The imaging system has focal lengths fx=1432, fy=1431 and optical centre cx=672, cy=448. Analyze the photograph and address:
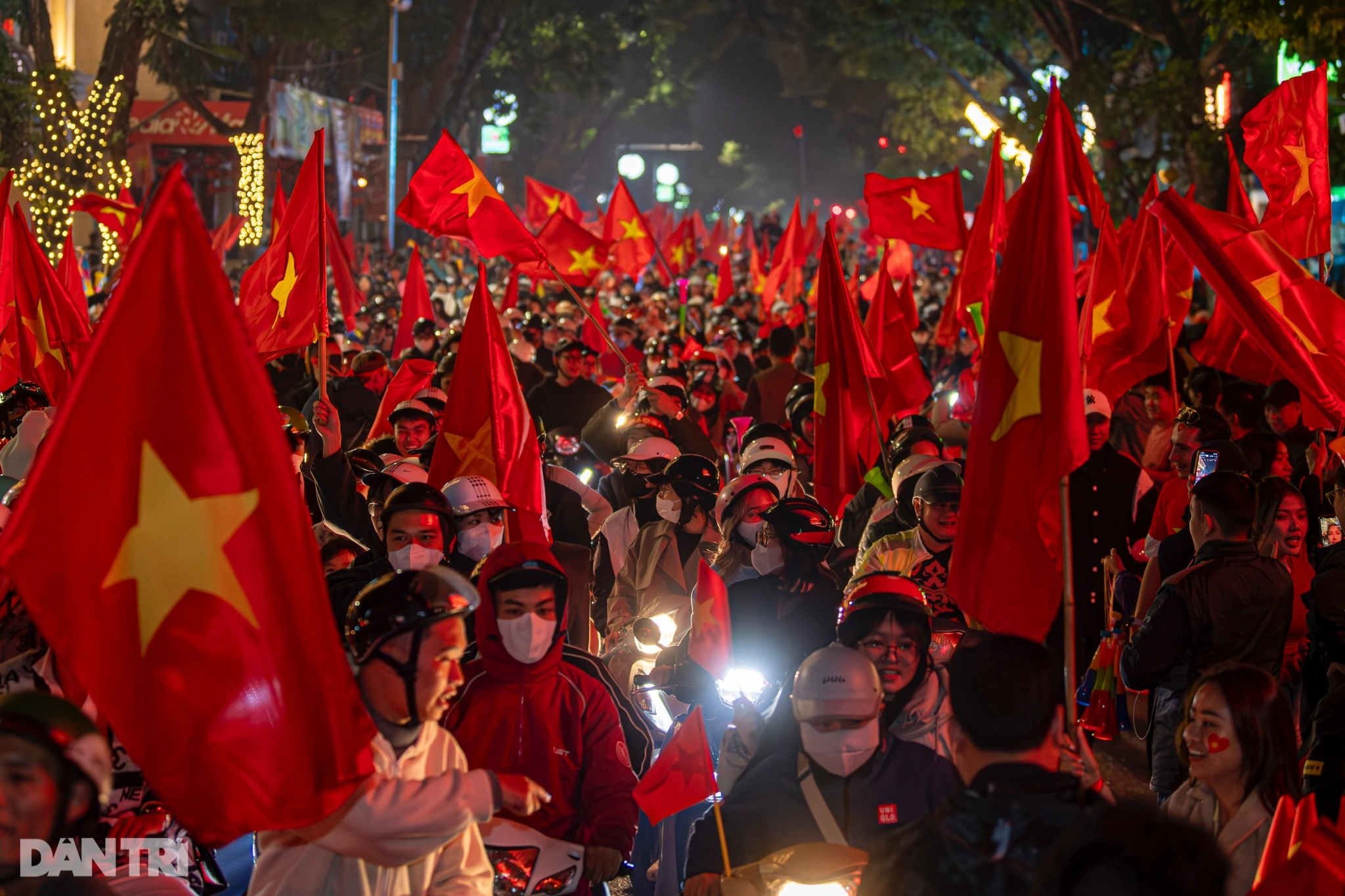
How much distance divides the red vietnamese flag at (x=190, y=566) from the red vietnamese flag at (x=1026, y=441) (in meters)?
2.14

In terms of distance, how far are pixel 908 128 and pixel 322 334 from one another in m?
52.0

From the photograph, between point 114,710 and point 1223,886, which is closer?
point 1223,886

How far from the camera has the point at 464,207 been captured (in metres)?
10.8

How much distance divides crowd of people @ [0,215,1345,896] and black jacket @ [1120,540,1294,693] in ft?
0.04

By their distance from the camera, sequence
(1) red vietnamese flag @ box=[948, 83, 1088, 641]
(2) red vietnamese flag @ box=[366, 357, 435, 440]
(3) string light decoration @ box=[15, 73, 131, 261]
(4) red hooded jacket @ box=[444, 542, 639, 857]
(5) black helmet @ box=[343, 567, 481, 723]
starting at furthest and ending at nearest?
(3) string light decoration @ box=[15, 73, 131, 261] < (2) red vietnamese flag @ box=[366, 357, 435, 440] < (1) red vietnamese flag @ box=[948, 83, 1088, 641] < (4) red hooded jacket @ box=[444, 542, 639, 857] < (5) black helmet @ box=[343, 567, 481, 723]

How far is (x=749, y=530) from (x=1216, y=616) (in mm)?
1821

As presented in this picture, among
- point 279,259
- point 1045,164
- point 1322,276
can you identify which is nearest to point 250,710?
point 1045,164

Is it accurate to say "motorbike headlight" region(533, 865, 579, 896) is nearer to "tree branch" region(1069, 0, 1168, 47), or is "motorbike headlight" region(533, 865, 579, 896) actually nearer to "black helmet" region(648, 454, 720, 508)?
"black helmet" region(648, 454, 720, 508)

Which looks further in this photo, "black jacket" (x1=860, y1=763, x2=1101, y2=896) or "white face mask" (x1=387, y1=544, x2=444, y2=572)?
"white face mask" (x1=387, y1=544, x2=444, y2=572)

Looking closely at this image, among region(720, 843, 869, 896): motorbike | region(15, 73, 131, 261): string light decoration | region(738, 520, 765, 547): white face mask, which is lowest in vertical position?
region(720, 843, 869, 896): motorbike

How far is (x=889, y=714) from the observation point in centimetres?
Result: 420

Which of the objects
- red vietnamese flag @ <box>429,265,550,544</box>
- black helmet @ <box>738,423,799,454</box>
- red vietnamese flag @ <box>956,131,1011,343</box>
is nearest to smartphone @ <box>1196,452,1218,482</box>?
black helmet @ <box>738,423,799,454</box>

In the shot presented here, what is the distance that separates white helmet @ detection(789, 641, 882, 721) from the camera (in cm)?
365

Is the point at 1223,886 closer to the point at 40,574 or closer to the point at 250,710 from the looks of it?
the point at 250,710
